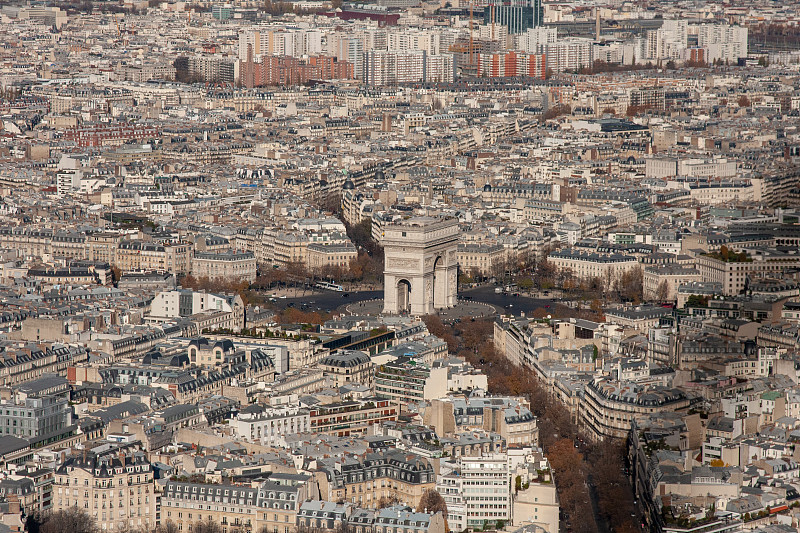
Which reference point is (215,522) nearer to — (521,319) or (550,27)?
(521,319)

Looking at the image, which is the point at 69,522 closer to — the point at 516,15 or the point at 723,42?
the point at 723,42

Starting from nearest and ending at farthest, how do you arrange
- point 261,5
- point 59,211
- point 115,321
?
1. point 115,321
2. point 59,211
3. point 261,5

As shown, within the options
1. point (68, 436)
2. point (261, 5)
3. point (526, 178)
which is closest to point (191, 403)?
point (68, 436)

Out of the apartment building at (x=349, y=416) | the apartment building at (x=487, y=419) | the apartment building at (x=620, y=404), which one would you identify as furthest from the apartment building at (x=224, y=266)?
the apartment building at (x=487, y=419)

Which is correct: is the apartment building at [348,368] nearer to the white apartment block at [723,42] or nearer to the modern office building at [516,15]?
the white apartment block at [723,42]

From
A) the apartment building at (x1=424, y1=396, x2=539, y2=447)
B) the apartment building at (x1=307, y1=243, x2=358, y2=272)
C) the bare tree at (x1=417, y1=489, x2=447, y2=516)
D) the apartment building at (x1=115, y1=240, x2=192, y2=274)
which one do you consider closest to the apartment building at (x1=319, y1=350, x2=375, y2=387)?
the apartment building at (x1=424, y1=396, x2=539, y2=447)

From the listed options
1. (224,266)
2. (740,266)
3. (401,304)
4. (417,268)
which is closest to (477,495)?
(417,268)
